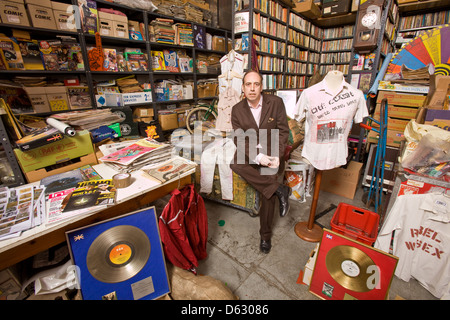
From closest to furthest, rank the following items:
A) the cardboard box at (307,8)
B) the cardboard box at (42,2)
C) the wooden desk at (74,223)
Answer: the wooden desk at (74,223), the cardboard box at (42,2), the cardboard box at (307,8)

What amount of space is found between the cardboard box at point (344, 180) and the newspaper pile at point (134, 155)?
6.59 feet

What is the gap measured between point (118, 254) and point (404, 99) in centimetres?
311

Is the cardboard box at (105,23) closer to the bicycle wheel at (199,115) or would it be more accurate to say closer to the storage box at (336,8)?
the bicycle wheel at (199,115)

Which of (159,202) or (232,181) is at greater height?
(232,181)

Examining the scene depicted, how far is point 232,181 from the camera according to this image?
2020mm

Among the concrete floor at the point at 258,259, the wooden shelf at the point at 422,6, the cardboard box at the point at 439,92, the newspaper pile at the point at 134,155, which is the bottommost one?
the concrete floor at the point at 258,259

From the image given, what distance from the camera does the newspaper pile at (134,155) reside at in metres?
1.27

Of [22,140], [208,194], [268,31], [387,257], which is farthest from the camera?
[268,31]

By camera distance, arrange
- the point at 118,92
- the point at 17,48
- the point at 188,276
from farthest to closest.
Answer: the point at 118,92
the point at 17,48
the point at 188,276

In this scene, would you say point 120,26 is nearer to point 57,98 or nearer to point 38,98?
point 57,98

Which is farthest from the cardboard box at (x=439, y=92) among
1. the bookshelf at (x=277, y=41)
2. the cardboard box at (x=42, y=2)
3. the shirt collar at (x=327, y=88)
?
the cardboard box at (x=42, y=2)

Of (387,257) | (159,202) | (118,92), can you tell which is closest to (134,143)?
(159,202)
